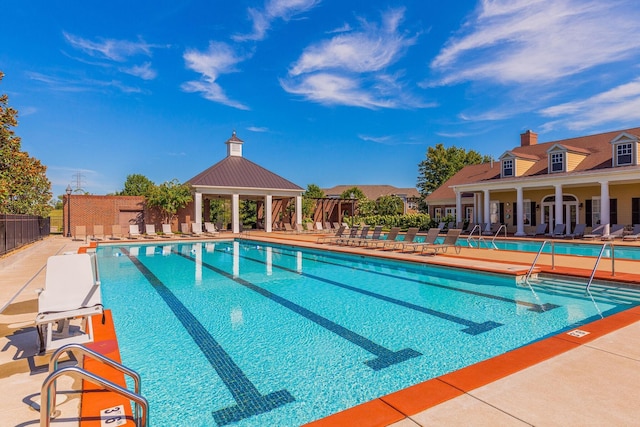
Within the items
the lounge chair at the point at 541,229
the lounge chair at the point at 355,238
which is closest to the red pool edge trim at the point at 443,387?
the lounge chair at the point at 355,238

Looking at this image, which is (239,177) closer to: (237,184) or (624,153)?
(237,184)

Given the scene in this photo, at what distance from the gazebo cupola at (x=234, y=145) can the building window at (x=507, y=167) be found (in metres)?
22.1

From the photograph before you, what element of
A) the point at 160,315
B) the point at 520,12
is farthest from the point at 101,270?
the point at 520,12

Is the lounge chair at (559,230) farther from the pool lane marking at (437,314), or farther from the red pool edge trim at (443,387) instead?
the red pool edge trim at (443,387)

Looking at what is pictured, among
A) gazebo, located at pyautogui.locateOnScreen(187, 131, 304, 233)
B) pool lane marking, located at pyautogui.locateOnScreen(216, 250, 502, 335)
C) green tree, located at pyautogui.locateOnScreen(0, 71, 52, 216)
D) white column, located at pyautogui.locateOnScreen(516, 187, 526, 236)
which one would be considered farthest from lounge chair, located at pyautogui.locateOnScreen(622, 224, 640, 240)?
green tree, located at pyautogui.locateOnScreen(0, 71, 52, 216)

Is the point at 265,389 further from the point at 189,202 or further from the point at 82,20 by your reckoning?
the point at 189,202

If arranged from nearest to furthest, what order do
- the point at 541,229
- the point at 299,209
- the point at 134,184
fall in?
the point at 541,229 < the point at 299,209 < the point at 134,184

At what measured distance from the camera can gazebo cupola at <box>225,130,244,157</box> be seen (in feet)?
105

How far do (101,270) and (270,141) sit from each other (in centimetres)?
3298

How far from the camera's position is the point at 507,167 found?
82.0 ft

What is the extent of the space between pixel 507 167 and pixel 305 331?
24051 millimetres

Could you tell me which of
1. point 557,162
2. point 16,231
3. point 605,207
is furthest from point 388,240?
point 16,231

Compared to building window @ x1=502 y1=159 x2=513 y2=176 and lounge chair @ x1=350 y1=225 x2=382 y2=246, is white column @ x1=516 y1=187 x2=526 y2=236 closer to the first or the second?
building window @ x1=502 y1=159 x2=513 y2=176

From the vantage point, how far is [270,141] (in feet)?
142
